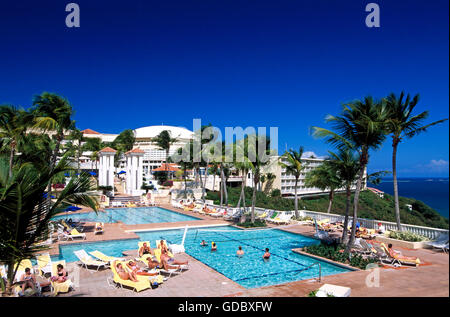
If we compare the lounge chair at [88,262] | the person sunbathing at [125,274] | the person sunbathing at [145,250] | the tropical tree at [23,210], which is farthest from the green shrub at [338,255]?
the tropical tree at [23,210]

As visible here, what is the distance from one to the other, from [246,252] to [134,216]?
1404 cm

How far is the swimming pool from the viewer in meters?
22.9

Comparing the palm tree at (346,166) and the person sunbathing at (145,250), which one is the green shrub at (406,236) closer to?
the palm tree at (346,166)

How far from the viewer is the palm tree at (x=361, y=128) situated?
10.8m

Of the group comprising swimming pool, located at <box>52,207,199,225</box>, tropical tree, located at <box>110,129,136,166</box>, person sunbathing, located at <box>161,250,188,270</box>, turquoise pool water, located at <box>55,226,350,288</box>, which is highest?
tropical tree, located at <box>110,129,136,166</box>

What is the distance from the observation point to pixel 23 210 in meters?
5.01

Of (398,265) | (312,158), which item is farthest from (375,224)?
(312,158)

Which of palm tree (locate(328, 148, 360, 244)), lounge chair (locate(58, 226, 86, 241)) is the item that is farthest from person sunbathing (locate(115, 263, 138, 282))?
palm tree (locate(328, 148, 360, 244))

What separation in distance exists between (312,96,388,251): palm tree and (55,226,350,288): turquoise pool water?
2204 millimetres

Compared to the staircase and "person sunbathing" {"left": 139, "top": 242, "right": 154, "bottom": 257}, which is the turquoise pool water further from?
the staircase
